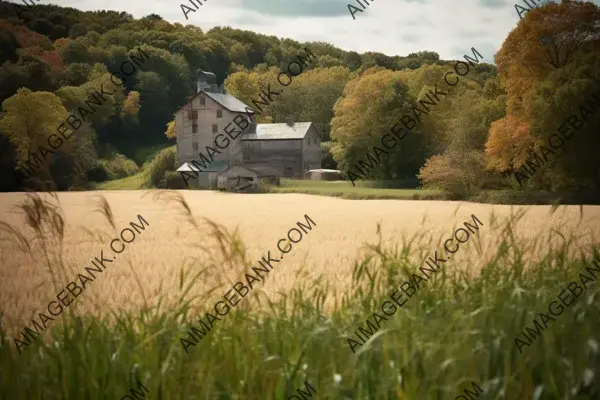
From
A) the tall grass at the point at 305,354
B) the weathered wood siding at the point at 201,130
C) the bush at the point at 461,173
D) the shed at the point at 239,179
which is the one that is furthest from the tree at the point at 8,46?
the shed at the point at 239,179

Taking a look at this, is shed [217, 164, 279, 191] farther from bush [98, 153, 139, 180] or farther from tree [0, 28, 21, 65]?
tree [0, 28, 21, 65]

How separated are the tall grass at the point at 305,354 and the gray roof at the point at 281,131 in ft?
65.1

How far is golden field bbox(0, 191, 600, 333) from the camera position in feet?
8.51

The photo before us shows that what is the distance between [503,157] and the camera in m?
4.14

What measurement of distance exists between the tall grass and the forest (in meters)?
0.91

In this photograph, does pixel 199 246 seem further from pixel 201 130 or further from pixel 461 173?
pixel 201 130

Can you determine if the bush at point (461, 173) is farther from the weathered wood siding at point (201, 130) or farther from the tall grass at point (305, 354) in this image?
the weathered wood siding at point (201, 130)

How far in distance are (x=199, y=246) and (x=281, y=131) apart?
68.6 ft

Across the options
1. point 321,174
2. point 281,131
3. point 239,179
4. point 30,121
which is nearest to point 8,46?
point 30,121

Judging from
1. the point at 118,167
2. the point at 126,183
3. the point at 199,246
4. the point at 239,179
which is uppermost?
the point at 118,167

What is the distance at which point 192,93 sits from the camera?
4.90 m

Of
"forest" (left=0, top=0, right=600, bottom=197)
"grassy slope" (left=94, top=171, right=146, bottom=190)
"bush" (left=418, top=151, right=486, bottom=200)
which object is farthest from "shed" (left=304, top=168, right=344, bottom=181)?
"grassy slope" (left=94, top=171, right=146, bottom=190)

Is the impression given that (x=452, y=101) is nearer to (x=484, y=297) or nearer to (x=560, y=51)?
(x=560, y=51)

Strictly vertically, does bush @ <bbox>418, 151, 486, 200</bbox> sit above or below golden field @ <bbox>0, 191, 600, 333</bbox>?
above
